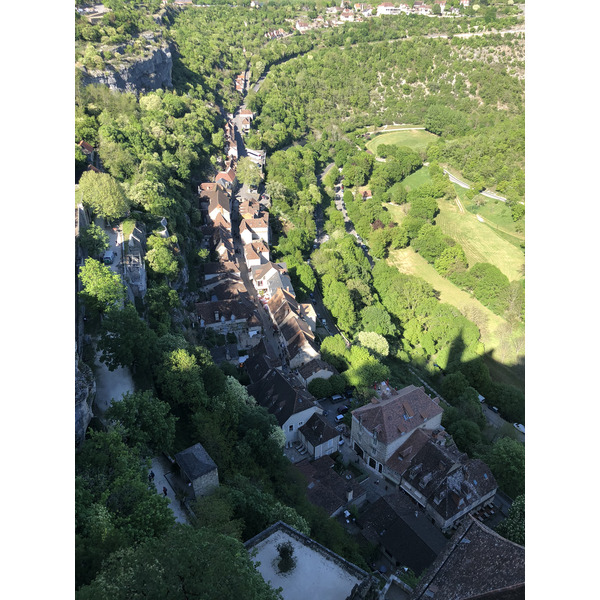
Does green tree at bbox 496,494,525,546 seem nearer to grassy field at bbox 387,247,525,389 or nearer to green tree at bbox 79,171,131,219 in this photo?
grassy field at bbox 387,247,525,389

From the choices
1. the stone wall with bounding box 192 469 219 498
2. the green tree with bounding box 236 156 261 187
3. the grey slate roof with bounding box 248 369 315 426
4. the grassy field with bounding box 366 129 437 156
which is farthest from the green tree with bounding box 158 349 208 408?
the grassy field with bounding box 366 129 437 156

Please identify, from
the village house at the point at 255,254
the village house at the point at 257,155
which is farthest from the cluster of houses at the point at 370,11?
the village house at the point at 255,254

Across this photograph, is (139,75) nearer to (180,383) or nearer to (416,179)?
(416,179)

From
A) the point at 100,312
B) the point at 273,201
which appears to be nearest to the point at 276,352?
the point at 100,312

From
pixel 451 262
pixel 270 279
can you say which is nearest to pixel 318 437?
pixel 270 279

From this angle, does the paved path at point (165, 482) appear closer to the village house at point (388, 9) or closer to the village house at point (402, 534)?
the village house at point (402, 534)

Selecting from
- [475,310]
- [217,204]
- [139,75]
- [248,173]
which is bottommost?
[475,310]
